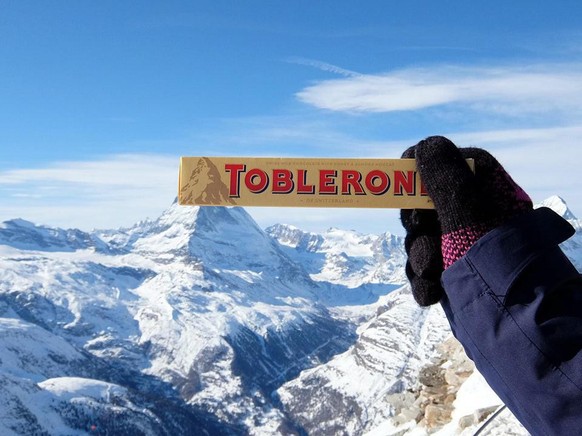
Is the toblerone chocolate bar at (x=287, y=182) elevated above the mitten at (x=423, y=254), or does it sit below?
above

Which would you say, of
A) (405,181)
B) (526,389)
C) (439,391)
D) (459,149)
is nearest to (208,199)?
(405,181)

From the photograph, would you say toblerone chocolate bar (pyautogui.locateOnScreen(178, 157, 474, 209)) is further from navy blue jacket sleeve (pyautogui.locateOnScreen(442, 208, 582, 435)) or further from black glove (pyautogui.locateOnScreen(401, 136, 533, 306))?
navy blue jacket sleeve (pyautogui.locateOnScreen(442, 208, 582, 435))

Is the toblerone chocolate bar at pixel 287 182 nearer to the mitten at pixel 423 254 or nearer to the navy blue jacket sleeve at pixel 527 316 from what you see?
the mitten at pixel 423 254

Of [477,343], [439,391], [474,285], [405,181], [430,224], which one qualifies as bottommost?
[439,391]

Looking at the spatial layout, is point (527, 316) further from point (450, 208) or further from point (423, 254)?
point (423, 254)

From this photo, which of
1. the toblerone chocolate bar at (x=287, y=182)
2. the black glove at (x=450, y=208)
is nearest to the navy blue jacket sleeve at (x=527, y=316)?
the black glove at (x=450, y=208)

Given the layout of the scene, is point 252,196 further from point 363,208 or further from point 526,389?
point 526,389
